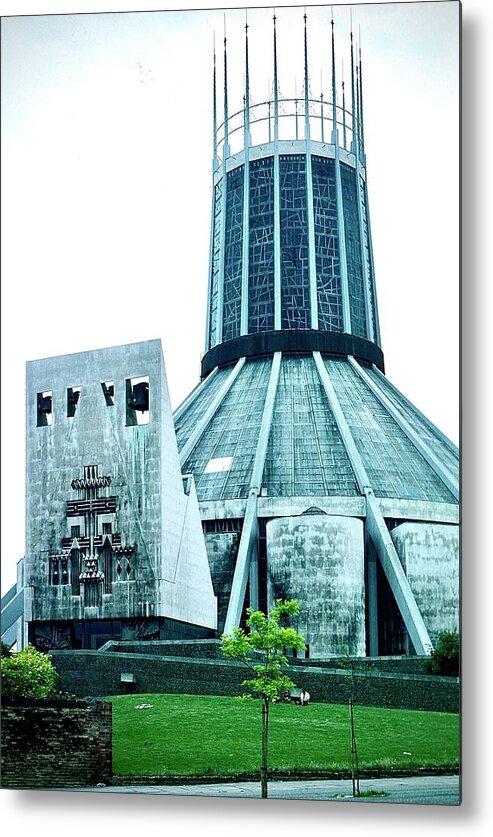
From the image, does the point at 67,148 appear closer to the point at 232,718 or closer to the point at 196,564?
the point at 196,564

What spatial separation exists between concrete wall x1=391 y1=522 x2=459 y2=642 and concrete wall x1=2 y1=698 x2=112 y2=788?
128 inches

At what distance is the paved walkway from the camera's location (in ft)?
37.7

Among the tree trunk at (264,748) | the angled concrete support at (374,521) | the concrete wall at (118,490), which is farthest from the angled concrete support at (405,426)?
the tree trunk at (264,748)

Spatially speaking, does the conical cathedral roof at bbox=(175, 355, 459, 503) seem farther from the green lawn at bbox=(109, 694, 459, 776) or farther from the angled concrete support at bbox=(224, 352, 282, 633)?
the green lawn at bbox=(109, 694, 459, 776)

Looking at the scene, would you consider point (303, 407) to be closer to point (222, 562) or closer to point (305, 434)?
point (305, 434)

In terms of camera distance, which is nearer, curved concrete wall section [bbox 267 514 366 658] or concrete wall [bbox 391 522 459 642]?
concrete wall [bbox 391 522 459 642]

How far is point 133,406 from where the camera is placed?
15883 mm

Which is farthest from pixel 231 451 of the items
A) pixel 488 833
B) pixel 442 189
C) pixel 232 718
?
pixel 488 833

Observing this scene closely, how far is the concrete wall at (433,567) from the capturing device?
12.6m

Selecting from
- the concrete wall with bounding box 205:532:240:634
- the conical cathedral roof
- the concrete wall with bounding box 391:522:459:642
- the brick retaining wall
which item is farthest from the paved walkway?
the conical cathedral roof

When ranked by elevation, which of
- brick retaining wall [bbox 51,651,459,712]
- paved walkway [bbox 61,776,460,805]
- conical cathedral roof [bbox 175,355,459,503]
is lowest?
paved walkway [bbox 61,776,460,805]

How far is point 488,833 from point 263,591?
17.5 ft

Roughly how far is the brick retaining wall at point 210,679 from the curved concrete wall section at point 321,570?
985 millimetres

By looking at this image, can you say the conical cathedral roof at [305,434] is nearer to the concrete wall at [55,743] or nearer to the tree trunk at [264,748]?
the tree trunk at [264,748]
